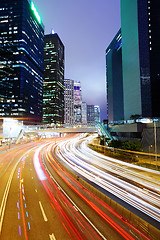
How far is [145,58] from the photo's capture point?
69500 mm

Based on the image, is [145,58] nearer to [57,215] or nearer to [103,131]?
[103,131]

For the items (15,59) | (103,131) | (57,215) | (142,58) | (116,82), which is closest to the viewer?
(57,215)

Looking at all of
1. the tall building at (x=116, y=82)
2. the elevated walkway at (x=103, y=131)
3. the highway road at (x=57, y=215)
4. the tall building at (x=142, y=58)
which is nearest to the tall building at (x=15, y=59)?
the tall building at (x=116, y=82)

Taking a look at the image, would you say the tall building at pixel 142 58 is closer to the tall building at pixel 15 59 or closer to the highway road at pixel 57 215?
the highway road at pixel 57 215

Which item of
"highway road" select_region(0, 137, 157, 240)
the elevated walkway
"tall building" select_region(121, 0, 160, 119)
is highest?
"tall building" select_region(121, 0, 160, 119)

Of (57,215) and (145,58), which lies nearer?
(57,215)

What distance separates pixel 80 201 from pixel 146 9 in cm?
9370

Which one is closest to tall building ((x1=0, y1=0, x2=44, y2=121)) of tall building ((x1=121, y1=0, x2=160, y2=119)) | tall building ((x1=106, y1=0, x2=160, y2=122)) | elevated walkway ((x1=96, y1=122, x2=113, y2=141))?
elevated walkway ((x1=96, y1=122, x2=113, y2=141))

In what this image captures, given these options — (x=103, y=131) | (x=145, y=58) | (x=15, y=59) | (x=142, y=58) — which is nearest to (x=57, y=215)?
(x=103, y=131)

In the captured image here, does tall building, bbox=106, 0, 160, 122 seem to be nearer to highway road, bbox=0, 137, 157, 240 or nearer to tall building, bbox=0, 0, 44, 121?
highway road, bbox=0, 137, 157, 240

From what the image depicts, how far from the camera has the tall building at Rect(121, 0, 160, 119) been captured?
224ft

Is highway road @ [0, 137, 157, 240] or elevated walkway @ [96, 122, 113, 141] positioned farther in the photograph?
elevated walkway @ [96, 122, 113, 141]

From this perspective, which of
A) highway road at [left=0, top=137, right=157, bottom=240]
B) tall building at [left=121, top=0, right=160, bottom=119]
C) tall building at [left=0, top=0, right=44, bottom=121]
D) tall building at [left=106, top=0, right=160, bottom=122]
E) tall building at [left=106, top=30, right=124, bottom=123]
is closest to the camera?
highway road at [left=0, top=137, right=157, bottom=240]

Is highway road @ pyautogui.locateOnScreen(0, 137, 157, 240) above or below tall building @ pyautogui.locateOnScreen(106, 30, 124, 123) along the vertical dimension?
below
